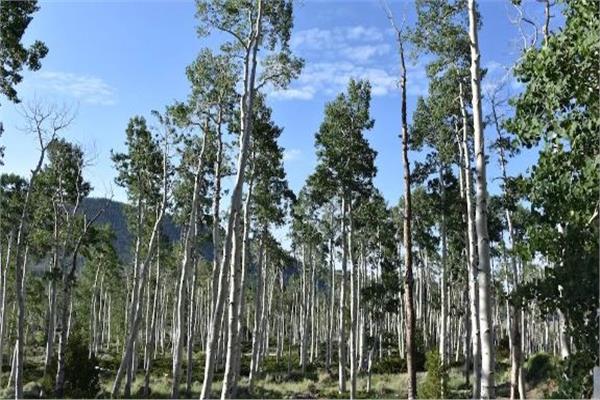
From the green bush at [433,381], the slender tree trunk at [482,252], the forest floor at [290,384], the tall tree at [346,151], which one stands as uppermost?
the tall tree at [346,151]

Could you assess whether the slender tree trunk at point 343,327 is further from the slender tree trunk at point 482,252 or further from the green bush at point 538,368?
the slender tree trunk at point 482,252

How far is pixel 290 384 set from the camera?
32.9 m

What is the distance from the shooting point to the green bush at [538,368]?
25.8 meters

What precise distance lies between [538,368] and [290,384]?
533 inches

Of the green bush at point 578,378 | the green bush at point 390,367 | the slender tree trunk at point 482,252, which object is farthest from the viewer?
the green bush at point 390,367

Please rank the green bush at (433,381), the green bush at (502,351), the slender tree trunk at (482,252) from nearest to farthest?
the slender tree trunk at (482,252) < the green bush at (433,381) < the green bush at (502,351)

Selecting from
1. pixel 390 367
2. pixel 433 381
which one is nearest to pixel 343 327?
pixel 433 381

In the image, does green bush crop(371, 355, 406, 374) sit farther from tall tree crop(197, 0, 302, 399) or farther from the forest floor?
tall tree crop(197, 0, 302, 399)

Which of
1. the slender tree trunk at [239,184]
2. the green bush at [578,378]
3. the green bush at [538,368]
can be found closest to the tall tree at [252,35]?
the slender tree trunk at [239,184]

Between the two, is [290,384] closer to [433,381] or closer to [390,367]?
[390,367]

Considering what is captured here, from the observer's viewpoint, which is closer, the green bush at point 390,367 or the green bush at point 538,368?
the green bush at point 538,368

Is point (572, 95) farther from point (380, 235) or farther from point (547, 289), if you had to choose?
point (380, 235)

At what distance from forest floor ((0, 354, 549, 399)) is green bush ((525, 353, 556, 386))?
604 mm

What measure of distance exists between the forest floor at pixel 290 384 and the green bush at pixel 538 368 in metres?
0.60
